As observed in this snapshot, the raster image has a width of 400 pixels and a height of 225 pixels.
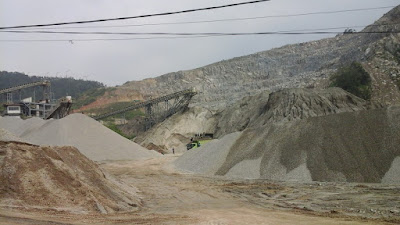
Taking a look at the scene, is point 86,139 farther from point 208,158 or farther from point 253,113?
point 253,113

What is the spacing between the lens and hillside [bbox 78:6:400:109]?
187 feet

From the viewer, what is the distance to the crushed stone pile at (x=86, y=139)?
36.9 metres

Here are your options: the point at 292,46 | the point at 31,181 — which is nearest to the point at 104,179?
the point at 31,181

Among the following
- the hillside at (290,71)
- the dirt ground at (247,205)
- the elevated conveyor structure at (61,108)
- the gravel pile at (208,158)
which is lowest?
the dirt ground at (247,205)

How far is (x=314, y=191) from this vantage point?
57.6 feet

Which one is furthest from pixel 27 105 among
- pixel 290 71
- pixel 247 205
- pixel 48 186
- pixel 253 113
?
pixel 247 205

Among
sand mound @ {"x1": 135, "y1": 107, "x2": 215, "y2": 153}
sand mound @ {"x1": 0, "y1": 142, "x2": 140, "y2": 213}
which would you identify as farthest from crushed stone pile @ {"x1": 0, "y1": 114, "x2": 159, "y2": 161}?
sand mound @ {"x1": 0, "y1": 142, "x2": 140, "y2": 213}

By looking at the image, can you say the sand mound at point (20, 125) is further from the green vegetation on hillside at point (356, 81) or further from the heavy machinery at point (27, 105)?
the green vegetation on hillside at point (356, 81)

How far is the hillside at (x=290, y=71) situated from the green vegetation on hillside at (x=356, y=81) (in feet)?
3.38

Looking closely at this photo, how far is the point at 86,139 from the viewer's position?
127 feet

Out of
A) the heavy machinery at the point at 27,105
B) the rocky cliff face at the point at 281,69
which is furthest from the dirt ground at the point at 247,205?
the heavy machinery at the point at 27,105

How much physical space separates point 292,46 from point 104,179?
10263 cm

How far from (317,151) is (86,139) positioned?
23334 millimetres

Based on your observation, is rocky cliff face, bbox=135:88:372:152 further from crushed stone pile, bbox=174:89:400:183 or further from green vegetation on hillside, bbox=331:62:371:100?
crushed stone pile, bbox=174:89:400:183
